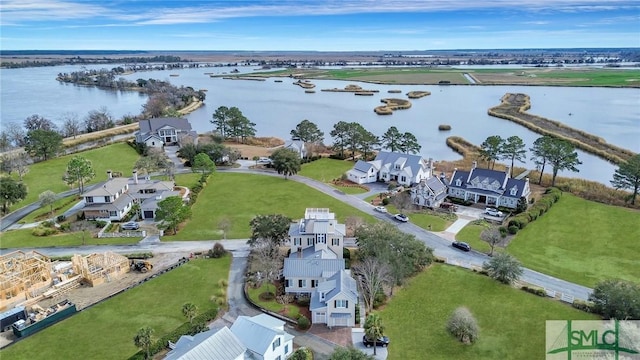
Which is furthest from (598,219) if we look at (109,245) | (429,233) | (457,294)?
(109,245)

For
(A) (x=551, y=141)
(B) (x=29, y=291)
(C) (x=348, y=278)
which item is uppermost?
(A) (x=551, y=141)

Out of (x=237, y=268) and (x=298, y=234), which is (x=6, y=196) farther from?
(x=298, y=234)

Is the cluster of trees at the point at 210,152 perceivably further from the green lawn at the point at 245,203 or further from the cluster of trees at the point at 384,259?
the cluster of trees at the point at 384,259

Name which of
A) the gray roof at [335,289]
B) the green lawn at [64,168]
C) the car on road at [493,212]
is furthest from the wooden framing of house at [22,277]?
the car on road at [493,212]

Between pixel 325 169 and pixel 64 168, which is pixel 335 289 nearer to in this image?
pixel 325 169

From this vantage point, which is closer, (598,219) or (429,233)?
(429,233)

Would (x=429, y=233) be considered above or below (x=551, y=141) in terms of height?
below
